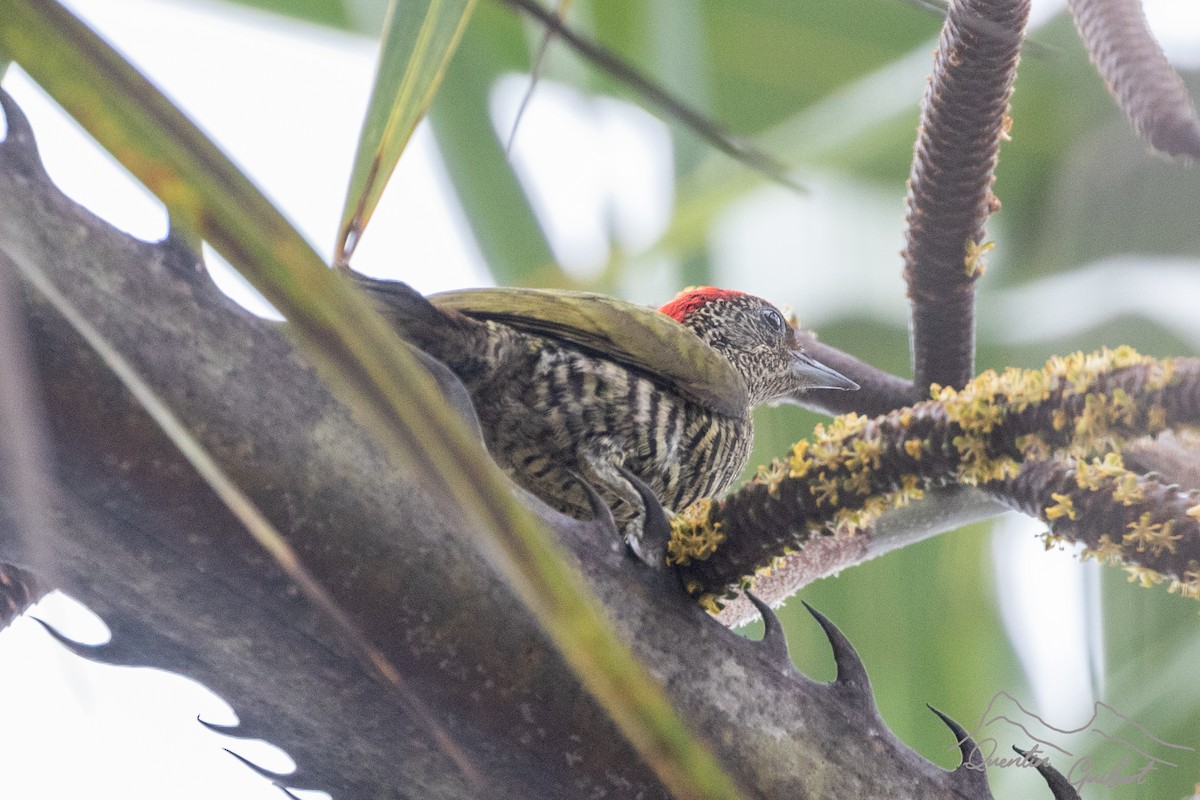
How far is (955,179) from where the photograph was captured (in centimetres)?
104

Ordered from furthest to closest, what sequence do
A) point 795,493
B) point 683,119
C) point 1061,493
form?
1. point 1061,493
2. point 795,493
3. point 683,119

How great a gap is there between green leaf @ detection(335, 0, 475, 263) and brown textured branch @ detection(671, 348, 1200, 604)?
1.09 ft

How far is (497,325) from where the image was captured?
1327mm

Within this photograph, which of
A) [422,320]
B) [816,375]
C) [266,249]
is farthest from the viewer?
[816,375]

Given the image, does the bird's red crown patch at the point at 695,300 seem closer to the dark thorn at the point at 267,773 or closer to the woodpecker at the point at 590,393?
the woodpecker at the point at 590,393

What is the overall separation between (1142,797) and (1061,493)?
2.47 ft

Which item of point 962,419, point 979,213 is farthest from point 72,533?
point 979,213

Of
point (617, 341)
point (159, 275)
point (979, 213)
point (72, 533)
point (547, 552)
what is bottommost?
point (547, 552)

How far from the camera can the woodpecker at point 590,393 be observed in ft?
4.33

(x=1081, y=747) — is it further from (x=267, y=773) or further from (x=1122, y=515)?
(x=267, y=773)

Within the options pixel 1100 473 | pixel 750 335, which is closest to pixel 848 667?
pixel 1100 473

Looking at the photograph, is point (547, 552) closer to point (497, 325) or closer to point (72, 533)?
point (72, 533)

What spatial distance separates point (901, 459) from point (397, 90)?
41cm

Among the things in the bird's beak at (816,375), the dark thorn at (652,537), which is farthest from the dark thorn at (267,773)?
the bird's beak at (816,375)
